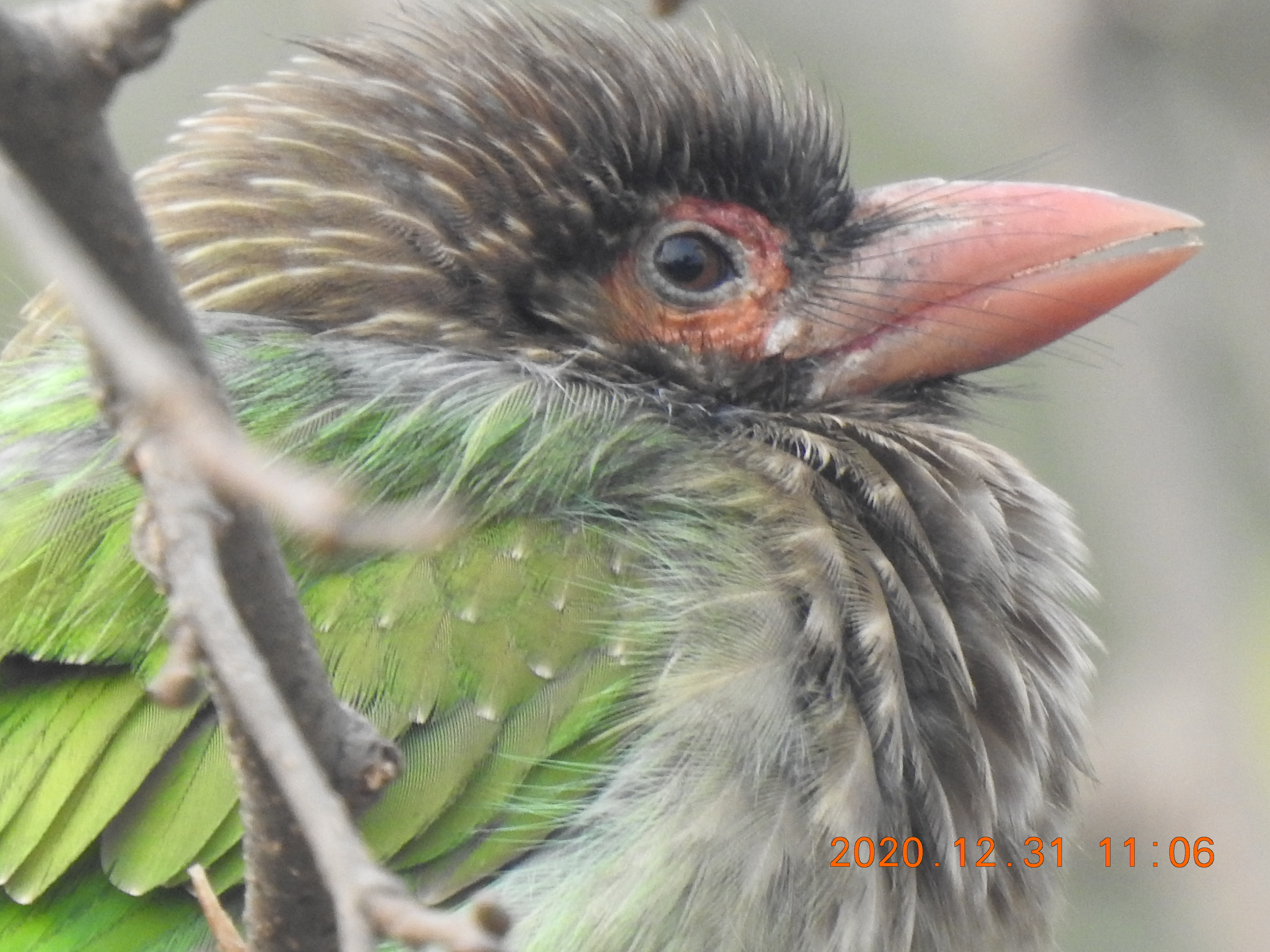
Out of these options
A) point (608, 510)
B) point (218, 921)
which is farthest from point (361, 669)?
point (218, 921)

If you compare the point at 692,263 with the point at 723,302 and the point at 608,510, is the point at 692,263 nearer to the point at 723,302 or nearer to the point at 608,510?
the point at 723,302

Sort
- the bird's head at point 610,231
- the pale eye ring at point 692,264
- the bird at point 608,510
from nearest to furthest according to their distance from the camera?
the bird at point 608,510
the bird's head at point 610,231
the pale eye ring at point 692,264

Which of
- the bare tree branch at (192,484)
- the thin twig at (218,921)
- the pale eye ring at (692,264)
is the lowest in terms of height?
the thin twig at (218,921)

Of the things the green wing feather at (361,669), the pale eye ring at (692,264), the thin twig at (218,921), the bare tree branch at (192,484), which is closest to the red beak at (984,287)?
the pale eye ring at (692,264)

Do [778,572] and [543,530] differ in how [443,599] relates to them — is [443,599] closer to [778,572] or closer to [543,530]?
[543,530]

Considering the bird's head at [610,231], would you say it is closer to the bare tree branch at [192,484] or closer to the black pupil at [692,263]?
the black pupil at [692,263]

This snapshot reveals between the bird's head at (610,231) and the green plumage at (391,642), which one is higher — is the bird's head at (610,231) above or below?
above

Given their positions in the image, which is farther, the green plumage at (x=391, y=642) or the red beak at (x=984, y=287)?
the red beak at (x=984, y=287)
